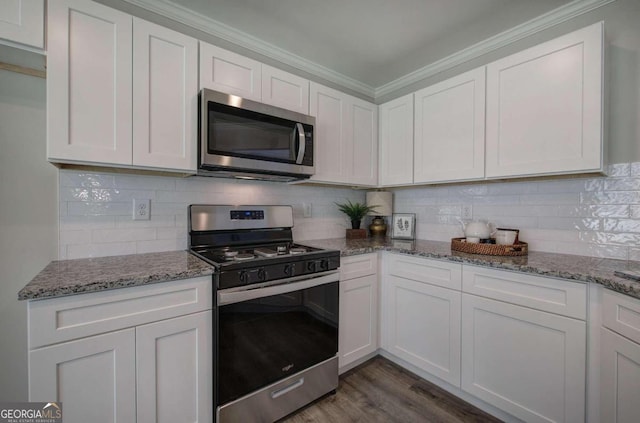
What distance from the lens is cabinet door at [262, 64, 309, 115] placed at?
6.13 ft

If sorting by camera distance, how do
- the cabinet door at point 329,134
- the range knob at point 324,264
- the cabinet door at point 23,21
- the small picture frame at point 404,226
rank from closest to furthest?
1. the cabinet door at point 23,21
2. the range knob at point 324,264
3. the cabinet door at point 329,134
4. the small picture frame at point 404,226

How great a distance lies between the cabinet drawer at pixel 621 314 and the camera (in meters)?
1.06

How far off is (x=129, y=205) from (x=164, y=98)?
0.68 m

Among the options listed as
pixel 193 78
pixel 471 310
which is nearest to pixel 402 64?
pixel 193 78

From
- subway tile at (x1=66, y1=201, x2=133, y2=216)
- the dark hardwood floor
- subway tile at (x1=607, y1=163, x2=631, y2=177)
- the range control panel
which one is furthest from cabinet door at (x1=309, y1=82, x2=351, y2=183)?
subway tile at (x1=607, y1=163, x2=631, y2=177)

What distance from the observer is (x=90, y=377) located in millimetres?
1103

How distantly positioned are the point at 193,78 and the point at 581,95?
2.16 m

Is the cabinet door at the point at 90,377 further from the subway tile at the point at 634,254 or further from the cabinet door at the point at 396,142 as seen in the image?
the subway tile at the point at 634,254

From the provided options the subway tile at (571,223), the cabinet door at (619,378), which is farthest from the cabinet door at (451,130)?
the cabinet door at (619,378)

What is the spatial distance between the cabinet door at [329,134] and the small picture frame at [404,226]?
0.70 meters

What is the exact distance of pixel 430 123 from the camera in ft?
7.18

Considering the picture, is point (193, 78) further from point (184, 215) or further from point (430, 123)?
point (430, 123)

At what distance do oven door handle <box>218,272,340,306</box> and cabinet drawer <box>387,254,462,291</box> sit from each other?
0.53 m

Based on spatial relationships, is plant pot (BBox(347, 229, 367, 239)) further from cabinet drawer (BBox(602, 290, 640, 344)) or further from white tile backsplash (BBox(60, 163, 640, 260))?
cabinet drawer (BBox(602, 290, 640, 344))
